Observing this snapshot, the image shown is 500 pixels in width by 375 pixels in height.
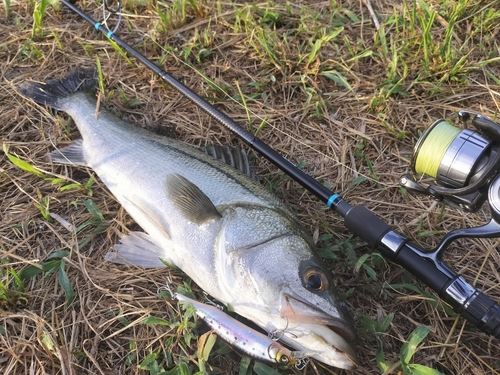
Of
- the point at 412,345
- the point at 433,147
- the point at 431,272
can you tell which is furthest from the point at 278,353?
the point at 433,147

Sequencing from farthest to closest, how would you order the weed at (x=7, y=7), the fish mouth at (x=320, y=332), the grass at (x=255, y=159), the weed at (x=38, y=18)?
the weed at (x=7, y=7) < the weed at (x=38, y=18) < the grass at (x=255, y=159) < the fish mouth at (x=320, y=332)

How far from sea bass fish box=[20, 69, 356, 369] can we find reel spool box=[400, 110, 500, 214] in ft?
2.59

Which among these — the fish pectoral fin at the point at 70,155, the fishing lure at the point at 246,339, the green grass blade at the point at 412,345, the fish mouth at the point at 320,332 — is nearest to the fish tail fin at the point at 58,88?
the fish pectoral fin at the point at 70,155

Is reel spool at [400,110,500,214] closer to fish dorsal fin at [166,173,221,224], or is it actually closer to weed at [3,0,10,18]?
fish dorsal fin at [166,173,221,224]

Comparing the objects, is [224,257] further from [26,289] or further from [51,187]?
[51,187]

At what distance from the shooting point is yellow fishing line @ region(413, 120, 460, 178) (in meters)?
2.21

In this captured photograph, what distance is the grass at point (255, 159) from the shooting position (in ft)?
7.70

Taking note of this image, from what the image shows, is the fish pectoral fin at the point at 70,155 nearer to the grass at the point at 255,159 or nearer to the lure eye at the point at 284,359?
the grass at the point at 255,159

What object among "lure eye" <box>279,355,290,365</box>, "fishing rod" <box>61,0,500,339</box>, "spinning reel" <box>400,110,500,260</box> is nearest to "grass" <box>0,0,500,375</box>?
"lure eye" <box>279,355,290,365</box>

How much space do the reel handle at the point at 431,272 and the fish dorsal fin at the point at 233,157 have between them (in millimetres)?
756

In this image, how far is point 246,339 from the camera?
210cm

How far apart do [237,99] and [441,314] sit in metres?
2.22

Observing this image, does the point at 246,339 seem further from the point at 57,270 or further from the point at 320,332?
the point at 57,270

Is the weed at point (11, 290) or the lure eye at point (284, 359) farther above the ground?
the lure eye at point (284, 359)
